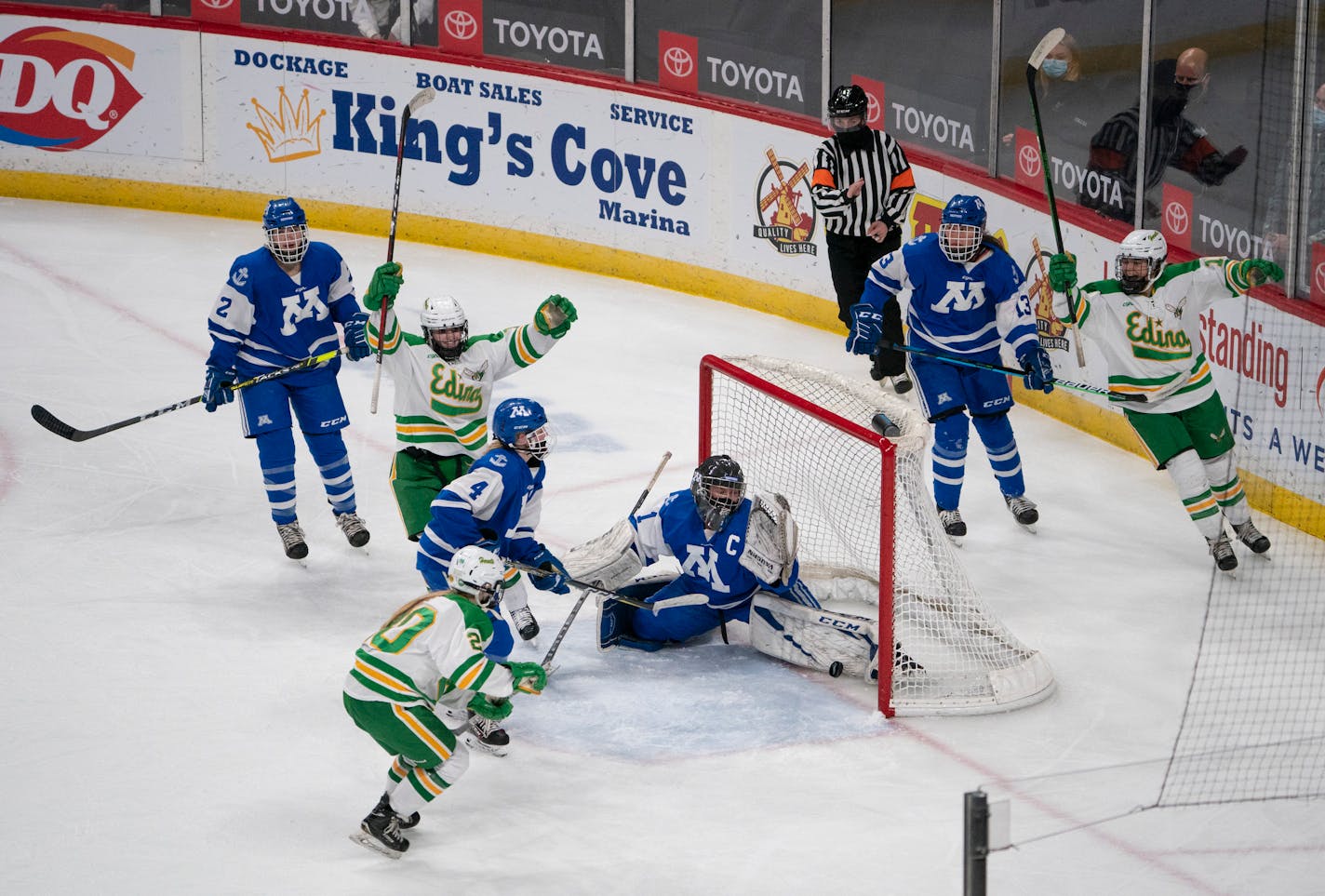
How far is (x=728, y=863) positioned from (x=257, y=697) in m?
1.70

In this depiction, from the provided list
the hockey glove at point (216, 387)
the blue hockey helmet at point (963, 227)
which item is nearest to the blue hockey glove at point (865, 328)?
the blue hockey helmet at point (963, 227)

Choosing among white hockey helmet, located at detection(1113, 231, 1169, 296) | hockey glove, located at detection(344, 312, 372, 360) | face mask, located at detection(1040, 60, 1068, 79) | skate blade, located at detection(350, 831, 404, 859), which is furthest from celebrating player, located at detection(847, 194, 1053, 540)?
skate blade, located at detection(350, 831, 404, 859)

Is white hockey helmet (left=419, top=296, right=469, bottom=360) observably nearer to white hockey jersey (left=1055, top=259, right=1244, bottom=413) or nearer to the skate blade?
the skate blade

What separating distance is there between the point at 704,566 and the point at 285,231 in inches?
75.4

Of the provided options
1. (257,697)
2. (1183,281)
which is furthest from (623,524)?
(1183,281)

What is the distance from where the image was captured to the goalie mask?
5500 mm

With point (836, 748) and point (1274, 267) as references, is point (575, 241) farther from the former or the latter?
point (836, 748)

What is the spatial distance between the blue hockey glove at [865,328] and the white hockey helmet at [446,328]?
1.43 meters

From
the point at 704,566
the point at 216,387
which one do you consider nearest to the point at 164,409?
the point at 216,387

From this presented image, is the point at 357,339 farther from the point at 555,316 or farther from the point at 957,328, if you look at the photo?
the point at 957,328

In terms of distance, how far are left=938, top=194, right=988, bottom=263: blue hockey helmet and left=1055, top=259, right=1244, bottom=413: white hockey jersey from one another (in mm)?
421

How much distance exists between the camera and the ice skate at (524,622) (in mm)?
5750

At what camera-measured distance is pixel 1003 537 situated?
6.91 meters

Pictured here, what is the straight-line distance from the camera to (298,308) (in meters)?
6.46
